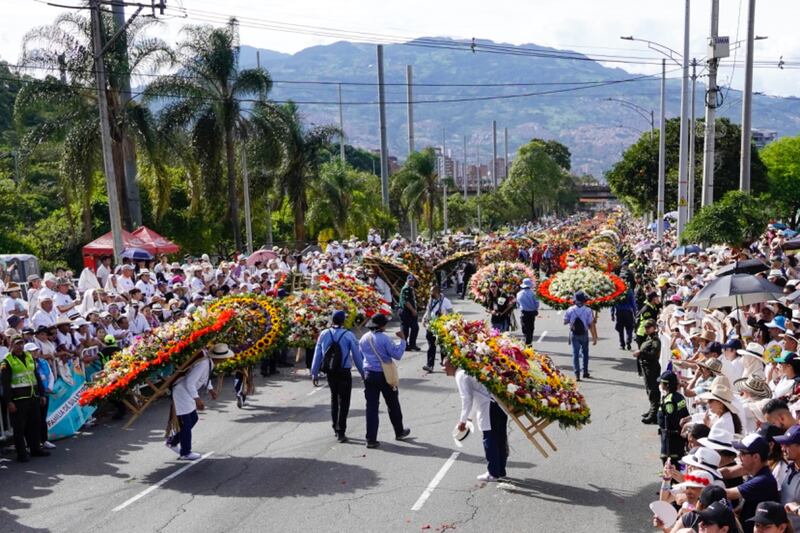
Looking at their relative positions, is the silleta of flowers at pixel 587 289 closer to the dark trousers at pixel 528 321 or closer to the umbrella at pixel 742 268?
the dark trousers at pixel 528 321

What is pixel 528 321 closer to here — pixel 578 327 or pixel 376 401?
pixel 578 327

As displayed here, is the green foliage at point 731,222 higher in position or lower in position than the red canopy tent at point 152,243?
higher

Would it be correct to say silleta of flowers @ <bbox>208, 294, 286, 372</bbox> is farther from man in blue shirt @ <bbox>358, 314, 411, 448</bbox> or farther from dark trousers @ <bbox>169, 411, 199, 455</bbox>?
man in blue shirt @ <bbox>358, 314, 411, 448</bbox>

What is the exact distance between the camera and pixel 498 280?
19.0 metres

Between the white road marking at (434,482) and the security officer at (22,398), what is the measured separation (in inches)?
226

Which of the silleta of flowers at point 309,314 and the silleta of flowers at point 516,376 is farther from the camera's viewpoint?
the silleta of flowers at point 309,314

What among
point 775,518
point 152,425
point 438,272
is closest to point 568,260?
point 438,272

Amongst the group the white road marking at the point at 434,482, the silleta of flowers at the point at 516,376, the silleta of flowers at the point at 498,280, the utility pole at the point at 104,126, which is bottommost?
the white road marking at the point at 434,482

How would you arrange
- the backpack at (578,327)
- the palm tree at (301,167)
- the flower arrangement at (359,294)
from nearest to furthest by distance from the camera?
1. the backpack at (578,327)
2. the flower arrangement at (359,294)
3. the palm tree at (301,167)

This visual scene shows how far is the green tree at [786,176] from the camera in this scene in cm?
5369

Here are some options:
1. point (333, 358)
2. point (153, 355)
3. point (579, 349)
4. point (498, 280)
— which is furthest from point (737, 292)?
point (153, 355)

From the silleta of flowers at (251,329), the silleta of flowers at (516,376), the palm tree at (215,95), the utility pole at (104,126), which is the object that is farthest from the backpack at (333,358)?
the palm tree at (215,95)

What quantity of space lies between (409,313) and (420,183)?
115ft

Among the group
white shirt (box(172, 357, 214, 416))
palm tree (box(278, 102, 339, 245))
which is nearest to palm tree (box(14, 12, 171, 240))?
palm tree (box(278, 102, 339, 245))
